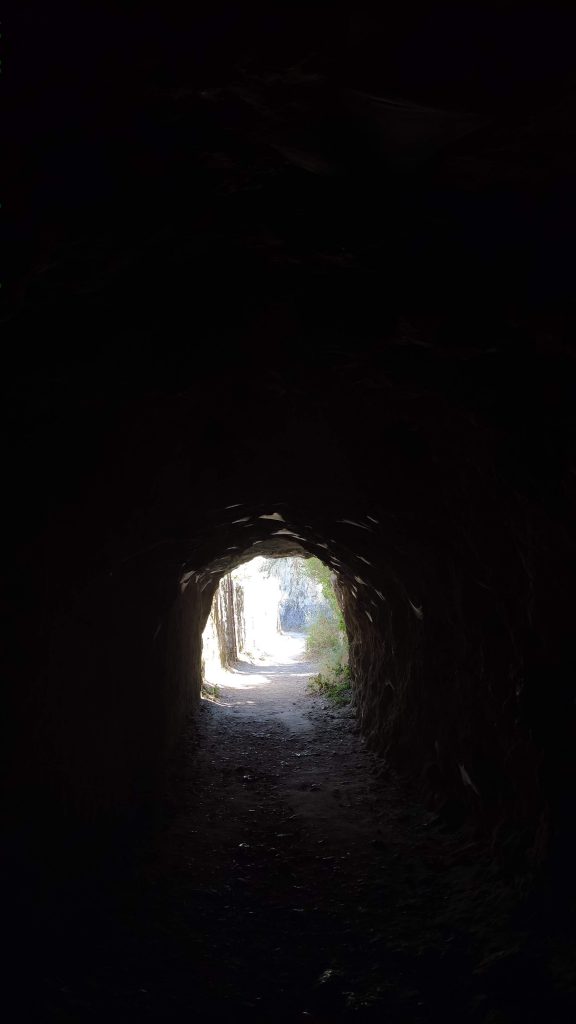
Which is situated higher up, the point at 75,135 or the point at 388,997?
the point at 75,135

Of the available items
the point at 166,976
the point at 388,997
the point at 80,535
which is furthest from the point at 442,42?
the point at 166,976

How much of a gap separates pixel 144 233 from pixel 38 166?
0.66m

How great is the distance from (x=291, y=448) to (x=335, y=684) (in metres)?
12.4

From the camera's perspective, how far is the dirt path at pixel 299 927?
4340 mm

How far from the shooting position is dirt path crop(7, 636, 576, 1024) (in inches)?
171

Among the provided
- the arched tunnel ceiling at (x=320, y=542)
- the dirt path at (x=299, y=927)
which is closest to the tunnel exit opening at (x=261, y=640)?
the arched tunnel ceiling at (x=320, y=542)

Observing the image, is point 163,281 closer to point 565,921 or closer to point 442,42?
point 442,42

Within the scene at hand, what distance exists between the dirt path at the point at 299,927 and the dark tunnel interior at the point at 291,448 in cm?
3

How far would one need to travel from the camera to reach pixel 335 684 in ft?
58.0

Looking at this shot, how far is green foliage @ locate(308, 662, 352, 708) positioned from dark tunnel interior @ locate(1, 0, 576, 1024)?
7578mm

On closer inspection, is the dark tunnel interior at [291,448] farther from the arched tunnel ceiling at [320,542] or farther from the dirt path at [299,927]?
the arched tunnel ceiling at [320,542]

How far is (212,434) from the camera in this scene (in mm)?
6172

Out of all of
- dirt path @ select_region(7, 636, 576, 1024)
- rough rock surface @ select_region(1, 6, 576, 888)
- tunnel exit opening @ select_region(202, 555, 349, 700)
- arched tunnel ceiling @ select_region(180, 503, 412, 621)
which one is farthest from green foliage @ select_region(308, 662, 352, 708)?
rough rock surface @ select_region(1, 6, 576, 888)

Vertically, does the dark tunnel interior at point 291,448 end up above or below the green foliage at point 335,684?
above
